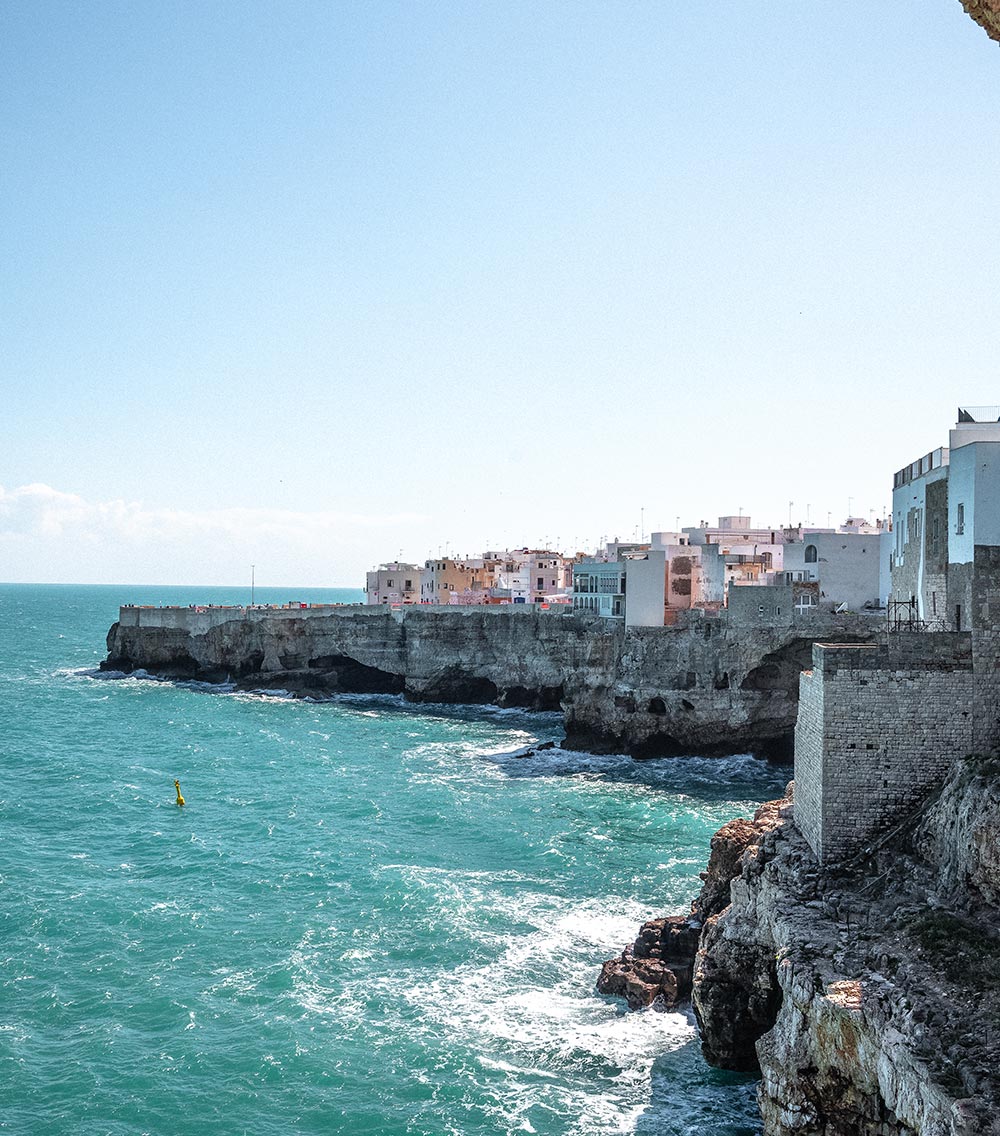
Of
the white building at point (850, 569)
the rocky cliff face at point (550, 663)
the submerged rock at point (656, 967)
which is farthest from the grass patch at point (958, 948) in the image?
the white building at point (850, 569)

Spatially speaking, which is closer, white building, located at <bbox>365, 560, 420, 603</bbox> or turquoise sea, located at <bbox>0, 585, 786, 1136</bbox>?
turquoise sea, located at <bbox>0, 585, 786, 1136</bbox>

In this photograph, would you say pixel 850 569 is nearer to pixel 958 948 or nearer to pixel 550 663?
pixel 550 663

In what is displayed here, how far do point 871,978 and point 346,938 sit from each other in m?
15.9

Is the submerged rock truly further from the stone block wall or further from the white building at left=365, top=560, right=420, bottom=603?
the white building at left=365, top=560, right=420, bottom=603

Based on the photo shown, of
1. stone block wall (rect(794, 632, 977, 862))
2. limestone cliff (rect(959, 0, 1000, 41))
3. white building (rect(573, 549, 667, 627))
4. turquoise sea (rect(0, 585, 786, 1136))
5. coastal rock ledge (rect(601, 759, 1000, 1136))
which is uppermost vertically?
limestone cliff (rect(959, 0, 1000, 41))

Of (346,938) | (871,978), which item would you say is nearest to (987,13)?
(871,978)

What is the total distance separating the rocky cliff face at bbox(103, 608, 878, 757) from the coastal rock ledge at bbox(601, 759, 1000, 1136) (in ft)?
87.3

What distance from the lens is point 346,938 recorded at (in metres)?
28.7

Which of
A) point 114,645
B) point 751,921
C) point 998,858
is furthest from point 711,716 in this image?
point 114,645

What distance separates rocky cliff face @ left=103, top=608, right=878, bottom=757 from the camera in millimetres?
51844

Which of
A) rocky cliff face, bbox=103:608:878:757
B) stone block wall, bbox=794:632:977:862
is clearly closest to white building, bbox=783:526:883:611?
rocky cliff face, bbox=103:608:878:757

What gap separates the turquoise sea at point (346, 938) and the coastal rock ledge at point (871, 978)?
2.65 meters

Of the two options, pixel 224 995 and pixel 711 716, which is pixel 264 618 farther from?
pixel 224 995

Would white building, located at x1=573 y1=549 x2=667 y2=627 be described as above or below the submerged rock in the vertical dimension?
above
